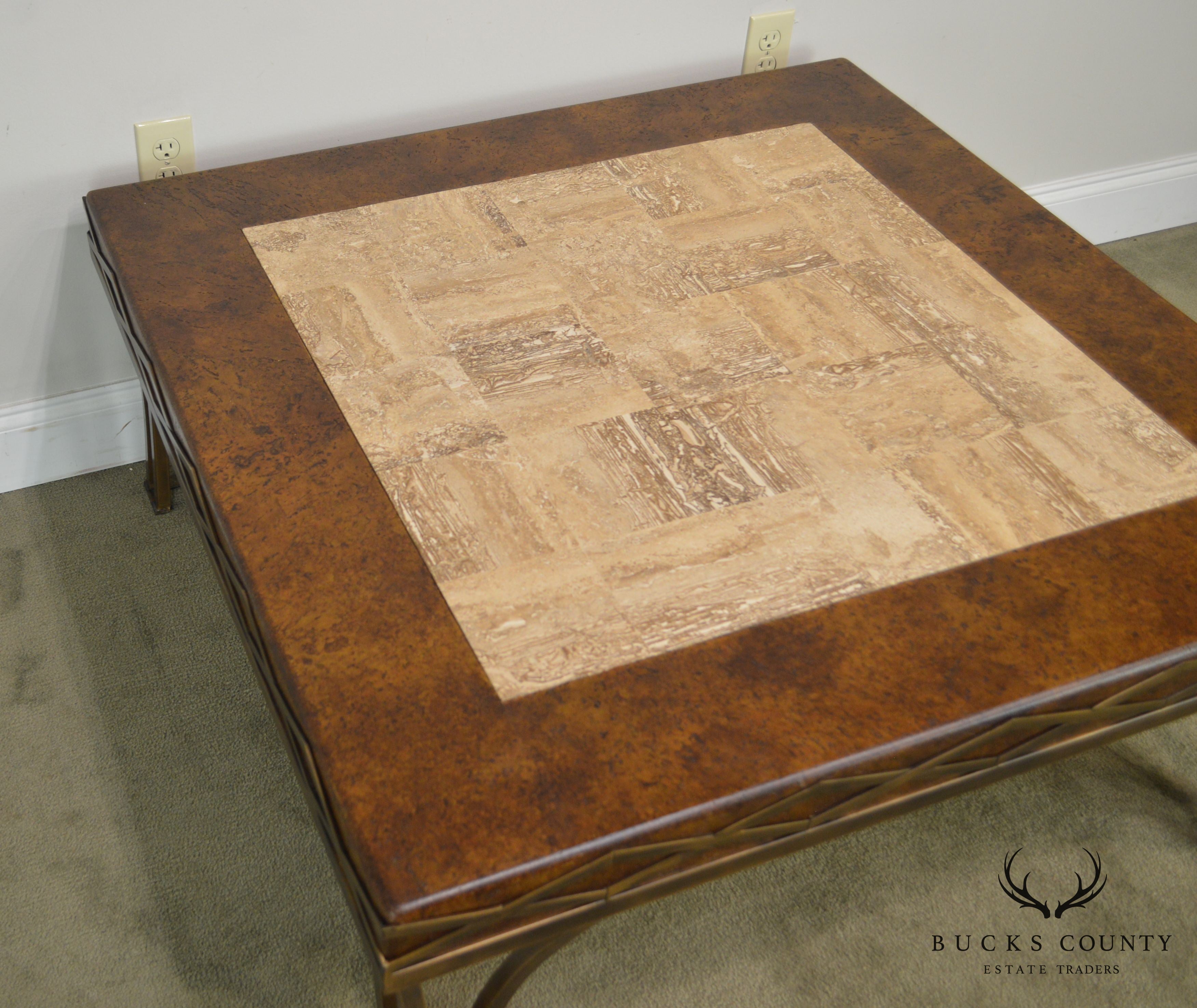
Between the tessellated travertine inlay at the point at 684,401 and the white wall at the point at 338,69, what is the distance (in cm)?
24

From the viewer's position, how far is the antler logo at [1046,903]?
4.02 ft

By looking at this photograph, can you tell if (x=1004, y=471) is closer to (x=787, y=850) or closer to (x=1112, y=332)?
(x=1112, y=332)

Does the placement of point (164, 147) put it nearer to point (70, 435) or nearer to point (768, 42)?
point (70, 435)

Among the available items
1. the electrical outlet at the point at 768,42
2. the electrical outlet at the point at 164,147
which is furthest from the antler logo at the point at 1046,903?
the electrical outlet at the point at 164,147

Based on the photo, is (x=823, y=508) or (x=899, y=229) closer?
(x=823, y=508)

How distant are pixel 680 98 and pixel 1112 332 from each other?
0.64 m

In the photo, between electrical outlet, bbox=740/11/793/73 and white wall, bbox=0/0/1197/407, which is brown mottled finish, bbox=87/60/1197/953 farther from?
electrical outlet, bbox=740/11/793/73

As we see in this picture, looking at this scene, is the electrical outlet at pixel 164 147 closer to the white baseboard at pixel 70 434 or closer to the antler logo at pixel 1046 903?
the white baseboard at pixel 70 434

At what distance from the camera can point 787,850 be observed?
847 millimetres

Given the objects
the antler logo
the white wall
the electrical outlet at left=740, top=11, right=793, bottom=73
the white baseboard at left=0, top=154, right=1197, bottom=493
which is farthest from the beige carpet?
the electrical outlet at left=740, top=11, right=793, bottom=73

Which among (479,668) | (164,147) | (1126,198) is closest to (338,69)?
(164,147)

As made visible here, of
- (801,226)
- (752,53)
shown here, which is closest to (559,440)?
(801,226)

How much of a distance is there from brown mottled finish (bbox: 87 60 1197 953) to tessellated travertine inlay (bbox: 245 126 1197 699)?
3 cm

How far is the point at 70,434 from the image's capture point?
158cm
